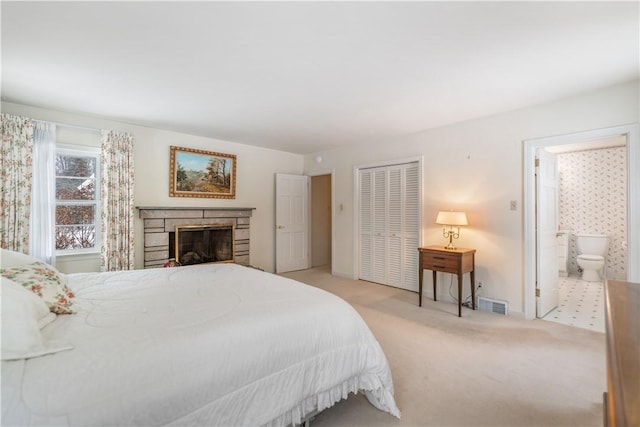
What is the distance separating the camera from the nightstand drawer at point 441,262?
11.4 feet

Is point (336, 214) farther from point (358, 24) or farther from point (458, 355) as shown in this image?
point (358, 24)

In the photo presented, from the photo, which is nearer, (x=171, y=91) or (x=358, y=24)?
(x=358, y=24)

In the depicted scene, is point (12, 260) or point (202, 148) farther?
point (202, 148)

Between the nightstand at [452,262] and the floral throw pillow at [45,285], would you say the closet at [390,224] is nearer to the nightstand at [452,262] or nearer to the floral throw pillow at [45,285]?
→ the nightstand at [452,262]

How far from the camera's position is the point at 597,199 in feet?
17.0

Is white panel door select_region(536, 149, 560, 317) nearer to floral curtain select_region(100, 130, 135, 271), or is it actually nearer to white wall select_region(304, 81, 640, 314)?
white wall select_region(304, 81, 640, 314)

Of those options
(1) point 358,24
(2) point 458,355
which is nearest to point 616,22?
(1) point 358,24

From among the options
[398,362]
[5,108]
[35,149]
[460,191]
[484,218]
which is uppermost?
[5,108]

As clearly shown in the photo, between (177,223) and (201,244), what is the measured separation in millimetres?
552

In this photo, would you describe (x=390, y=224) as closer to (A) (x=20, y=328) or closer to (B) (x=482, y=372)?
(B) (x=482, y=372)

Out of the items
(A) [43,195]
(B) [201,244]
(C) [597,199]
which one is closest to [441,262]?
(B) [201,244]

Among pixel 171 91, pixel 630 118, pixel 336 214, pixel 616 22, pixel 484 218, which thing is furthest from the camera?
pixel 336 214

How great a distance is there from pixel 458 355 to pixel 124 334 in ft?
8.02

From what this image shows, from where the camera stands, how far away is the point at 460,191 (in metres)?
3.92
